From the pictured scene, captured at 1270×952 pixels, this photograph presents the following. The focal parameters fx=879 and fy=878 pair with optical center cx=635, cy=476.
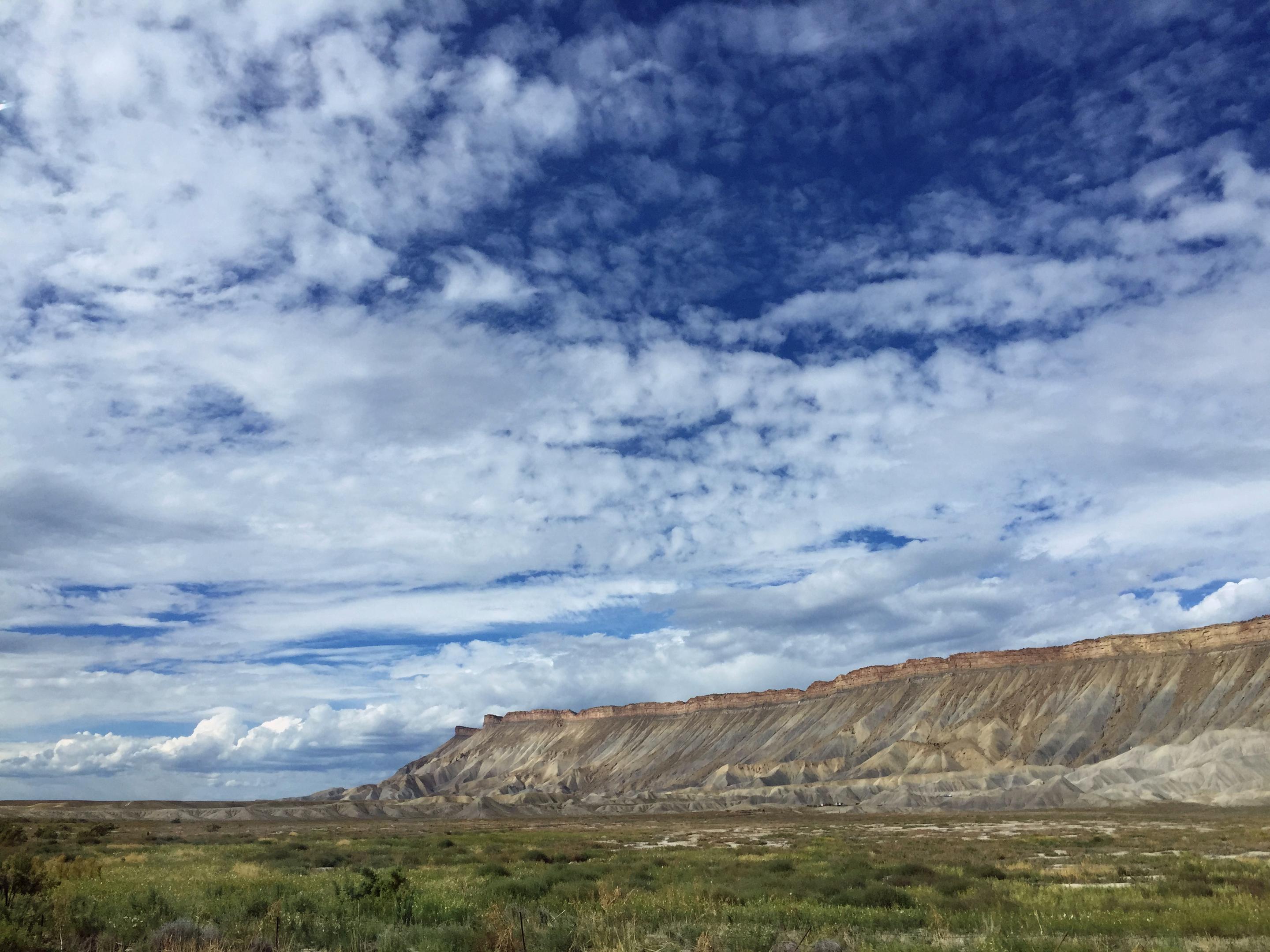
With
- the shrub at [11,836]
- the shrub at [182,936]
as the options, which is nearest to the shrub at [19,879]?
the shrub at [182,936]

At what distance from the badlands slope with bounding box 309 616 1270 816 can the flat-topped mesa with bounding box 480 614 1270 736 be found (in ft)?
0.75

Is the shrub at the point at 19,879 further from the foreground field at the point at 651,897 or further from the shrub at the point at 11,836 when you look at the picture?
the shrub at the point at 11,836

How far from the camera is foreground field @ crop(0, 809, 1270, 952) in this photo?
40.3 ft

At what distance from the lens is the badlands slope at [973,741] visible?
3322 inches

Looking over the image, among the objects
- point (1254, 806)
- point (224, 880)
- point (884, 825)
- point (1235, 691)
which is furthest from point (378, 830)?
point (1235, 691)

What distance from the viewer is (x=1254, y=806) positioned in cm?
6550

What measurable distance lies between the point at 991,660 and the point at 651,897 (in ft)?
433

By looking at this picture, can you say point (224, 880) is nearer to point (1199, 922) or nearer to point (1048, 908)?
point (1048, 908)

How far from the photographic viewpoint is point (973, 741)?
111 m

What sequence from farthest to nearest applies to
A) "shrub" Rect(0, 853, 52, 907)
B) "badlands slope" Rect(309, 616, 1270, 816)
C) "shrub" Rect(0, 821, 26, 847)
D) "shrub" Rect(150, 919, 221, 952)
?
"badlands slope" Rect(309, 616, 1270, 816) → "shrub" Rect(0, 821, 26, 847) → "shrub" Rect(0, 853, 52, 907) → "shrub" Rect(150, 919, 221, 952)

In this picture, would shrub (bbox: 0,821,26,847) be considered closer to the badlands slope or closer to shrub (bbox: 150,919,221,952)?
shrub (bbox: 150,919,221,952)

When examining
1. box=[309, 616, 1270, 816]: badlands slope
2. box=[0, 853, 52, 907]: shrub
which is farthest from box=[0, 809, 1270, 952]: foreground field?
box=[309, 616, 1270, 816]: badlands slope

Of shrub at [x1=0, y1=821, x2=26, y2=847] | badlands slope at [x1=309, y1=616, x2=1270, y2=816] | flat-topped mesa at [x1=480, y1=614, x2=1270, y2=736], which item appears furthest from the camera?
flat-topped mesa at [x1=480, y1=614, x2=1270, y2=736]

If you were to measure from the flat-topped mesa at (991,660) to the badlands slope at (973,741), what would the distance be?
0.75ft
